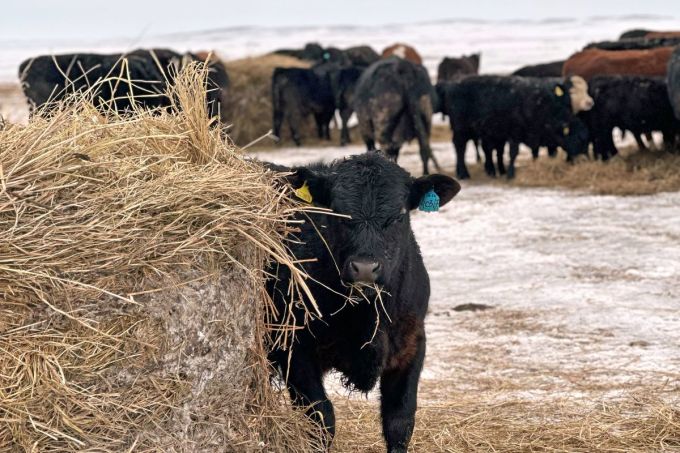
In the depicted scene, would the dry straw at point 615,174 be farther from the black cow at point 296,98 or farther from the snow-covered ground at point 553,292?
the black cow at point 296,98

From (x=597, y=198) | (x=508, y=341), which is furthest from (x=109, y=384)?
(x=597, y=198)

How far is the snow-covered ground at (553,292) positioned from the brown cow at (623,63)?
6041mm

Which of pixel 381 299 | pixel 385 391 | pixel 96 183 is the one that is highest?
pixel 96 183

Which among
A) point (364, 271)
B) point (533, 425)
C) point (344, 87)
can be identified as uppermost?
point (364, 271)

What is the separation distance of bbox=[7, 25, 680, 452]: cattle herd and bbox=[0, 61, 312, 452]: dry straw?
461 mm

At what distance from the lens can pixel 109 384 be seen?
3.81 metres

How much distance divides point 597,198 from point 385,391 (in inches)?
375

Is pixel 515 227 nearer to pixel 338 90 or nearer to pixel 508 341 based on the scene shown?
pixel 508 341

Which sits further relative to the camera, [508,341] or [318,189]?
[508,341]

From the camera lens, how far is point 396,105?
17.1 m

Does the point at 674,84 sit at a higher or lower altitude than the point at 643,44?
higher

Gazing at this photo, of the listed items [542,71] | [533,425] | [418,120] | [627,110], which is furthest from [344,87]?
[533,425]

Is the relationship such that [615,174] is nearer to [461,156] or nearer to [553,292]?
[461,156]

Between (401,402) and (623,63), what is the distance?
16241 mm
